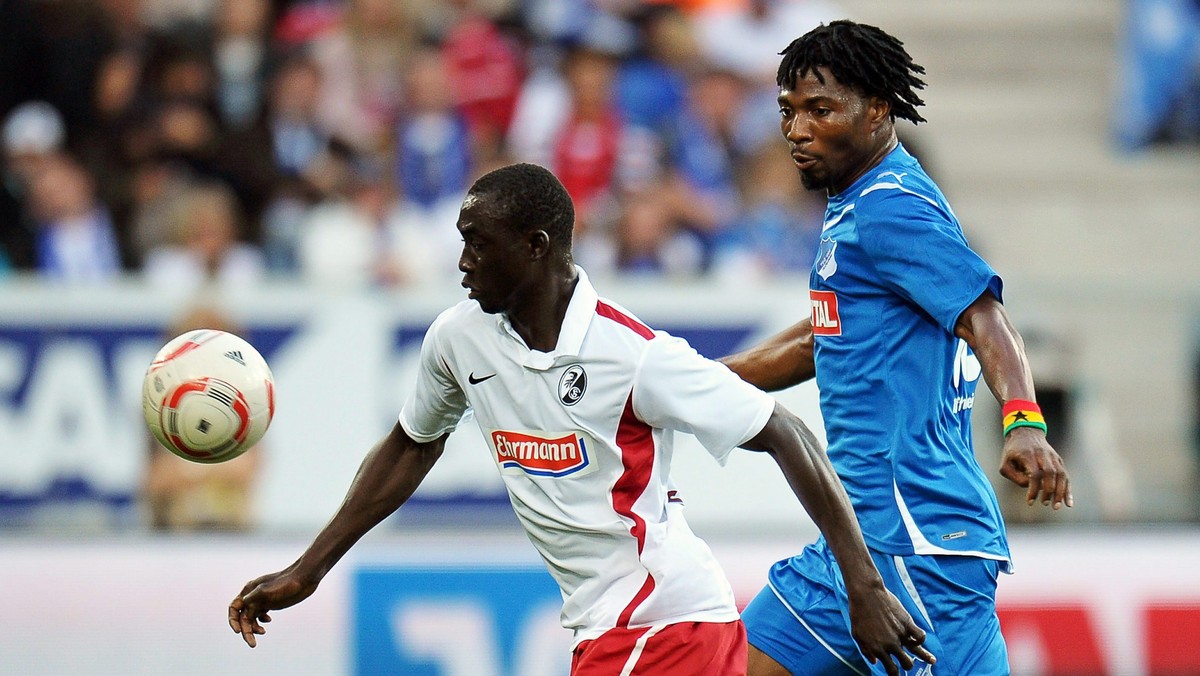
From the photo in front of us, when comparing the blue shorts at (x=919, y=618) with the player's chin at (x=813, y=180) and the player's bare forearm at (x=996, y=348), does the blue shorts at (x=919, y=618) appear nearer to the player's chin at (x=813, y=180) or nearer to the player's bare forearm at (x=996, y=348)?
the player's bare forearm at (x=996, y=348)

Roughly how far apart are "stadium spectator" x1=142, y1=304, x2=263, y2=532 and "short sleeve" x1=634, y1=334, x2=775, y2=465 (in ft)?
16.8

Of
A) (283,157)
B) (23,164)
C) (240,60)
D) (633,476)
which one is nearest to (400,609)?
(633,476)

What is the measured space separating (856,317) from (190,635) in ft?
15.5

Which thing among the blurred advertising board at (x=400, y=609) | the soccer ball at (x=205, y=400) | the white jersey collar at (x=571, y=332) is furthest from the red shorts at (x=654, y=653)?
the blurred advertising board at (x=400, y=609)

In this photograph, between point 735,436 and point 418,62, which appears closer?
point 735,436

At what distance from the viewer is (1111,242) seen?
1284cm

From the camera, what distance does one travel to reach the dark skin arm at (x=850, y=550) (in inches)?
154

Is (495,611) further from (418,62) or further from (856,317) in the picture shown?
(418,62)

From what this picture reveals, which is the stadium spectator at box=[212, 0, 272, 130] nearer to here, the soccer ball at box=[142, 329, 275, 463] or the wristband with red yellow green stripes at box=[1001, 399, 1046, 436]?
the soccer ball at box=[142, 329, 275, 463]

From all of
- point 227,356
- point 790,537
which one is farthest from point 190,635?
point 227,356

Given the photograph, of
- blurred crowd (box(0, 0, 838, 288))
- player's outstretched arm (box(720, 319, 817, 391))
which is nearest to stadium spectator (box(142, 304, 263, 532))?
blurred crowd (box(0, 0, 838, 288))

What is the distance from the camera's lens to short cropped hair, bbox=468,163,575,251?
3.98 metres

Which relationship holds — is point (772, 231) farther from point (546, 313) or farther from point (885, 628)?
point (885, 628)

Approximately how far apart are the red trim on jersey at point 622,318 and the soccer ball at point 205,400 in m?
1.05
